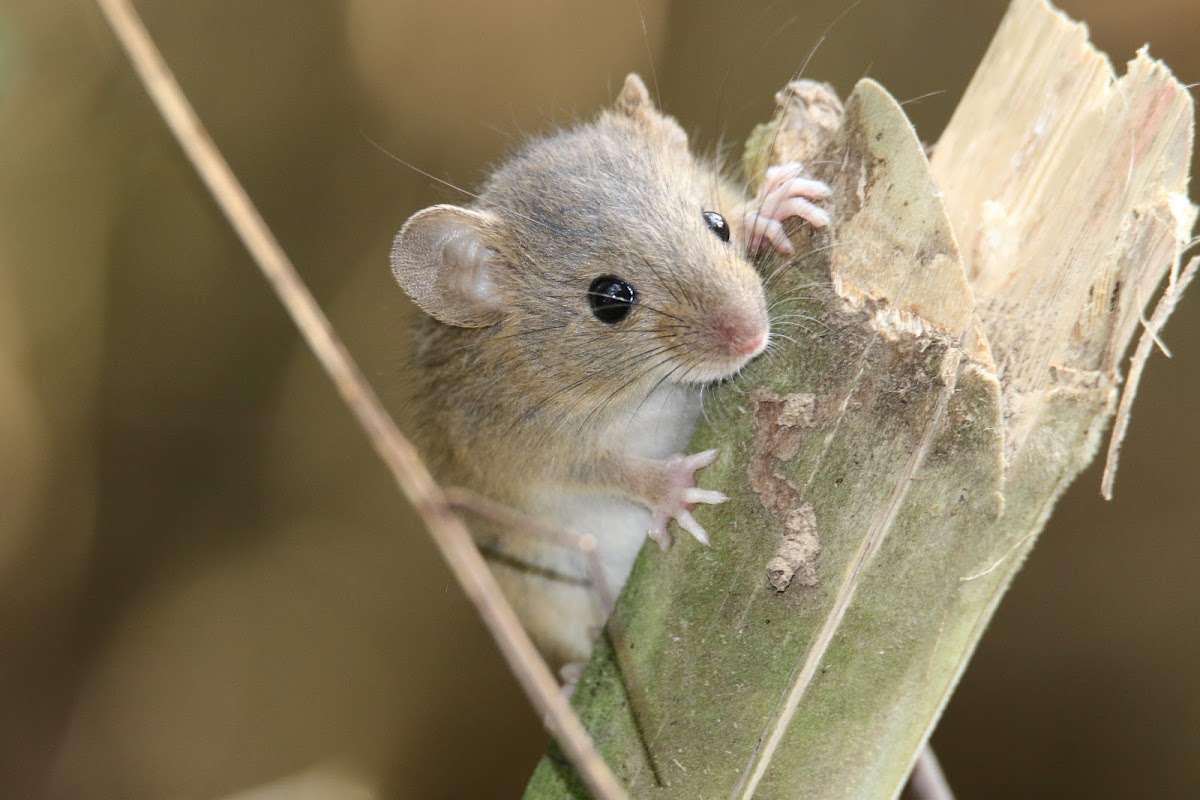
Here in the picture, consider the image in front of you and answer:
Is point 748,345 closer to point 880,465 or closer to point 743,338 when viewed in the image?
point 743,338

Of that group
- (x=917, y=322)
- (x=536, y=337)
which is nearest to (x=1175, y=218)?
(x=917, y=322)

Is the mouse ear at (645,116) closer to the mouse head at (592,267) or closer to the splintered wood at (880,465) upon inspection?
the mouse head at (592,267)

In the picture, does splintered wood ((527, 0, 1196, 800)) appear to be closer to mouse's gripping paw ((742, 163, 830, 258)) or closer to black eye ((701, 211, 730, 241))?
mouse's gripping paw ((742, 163, 830, 258))

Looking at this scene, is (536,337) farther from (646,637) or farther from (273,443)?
(273,443)

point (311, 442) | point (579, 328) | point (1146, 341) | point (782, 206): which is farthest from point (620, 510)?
point (311, 442)

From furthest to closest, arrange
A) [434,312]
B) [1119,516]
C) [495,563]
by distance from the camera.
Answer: [1119,516] < [495,563] < [434,312]

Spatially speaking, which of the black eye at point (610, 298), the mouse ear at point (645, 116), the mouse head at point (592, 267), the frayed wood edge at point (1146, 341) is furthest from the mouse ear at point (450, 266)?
the frayed wood edge at point (1146, 341)
